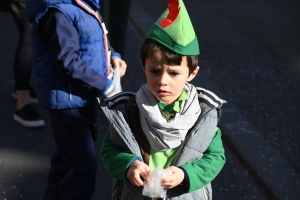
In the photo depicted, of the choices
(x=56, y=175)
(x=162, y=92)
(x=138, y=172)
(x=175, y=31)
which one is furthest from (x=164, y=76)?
(x=56, y=175)

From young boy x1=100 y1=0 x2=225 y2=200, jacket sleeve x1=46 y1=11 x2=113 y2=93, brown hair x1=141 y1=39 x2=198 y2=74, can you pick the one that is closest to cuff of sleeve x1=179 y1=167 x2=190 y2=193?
young boy x1=100 y1=0 x2=225 y2=200

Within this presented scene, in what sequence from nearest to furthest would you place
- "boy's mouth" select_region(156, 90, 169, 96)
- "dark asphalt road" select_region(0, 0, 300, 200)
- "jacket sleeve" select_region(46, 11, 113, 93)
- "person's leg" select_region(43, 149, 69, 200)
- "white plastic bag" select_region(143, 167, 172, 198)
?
"white plastic bag" select_region(143, 167, 172, 198), "boy's mouth" select_region(156, 90, 169, 96), "jacket sleeve" select_region(46, 11, 113, 93), "person's leg" select_region(43, 149, 69, 200), "dark asphalt road" select_region(0, 0, 300, 200)

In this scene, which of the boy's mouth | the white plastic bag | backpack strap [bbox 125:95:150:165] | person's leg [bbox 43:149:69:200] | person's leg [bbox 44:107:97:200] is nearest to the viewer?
the white plastic bag

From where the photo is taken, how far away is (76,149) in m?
3.26

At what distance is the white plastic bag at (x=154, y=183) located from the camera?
227 centimetres

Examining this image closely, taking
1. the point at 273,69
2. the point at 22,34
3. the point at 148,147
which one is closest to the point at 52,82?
the point at 148,147

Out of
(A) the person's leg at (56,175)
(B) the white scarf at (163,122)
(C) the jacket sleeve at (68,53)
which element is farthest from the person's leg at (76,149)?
(B) the white scarf at (163,122)

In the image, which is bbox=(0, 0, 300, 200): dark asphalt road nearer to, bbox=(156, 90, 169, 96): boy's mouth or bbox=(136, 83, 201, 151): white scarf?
bbox=(136, 83, 201, 151): white scarf

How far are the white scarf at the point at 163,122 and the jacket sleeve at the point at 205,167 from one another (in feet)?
0.41

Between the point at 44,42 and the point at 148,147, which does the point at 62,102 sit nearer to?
the point at 44,42

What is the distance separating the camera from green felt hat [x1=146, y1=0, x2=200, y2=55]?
2.31m

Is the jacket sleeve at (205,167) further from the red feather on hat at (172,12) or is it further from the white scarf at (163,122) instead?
the red feather on hat at (172,12)

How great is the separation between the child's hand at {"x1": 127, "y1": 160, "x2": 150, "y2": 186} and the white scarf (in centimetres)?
15

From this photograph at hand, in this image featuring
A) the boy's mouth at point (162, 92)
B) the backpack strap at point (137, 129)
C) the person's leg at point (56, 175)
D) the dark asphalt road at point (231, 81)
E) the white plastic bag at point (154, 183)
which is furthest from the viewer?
the dark asphalt road at point (231, 81)
